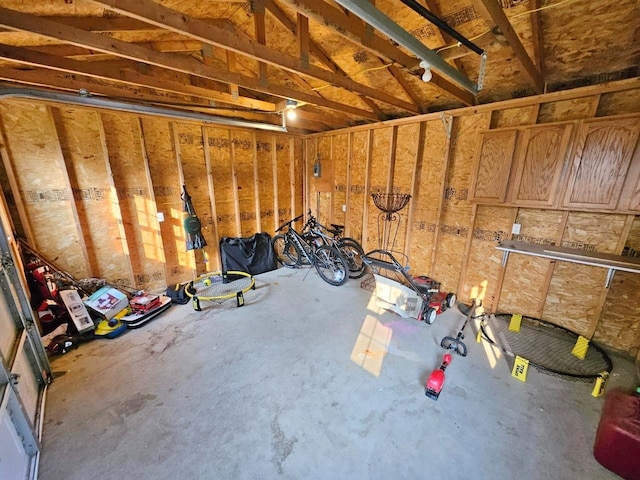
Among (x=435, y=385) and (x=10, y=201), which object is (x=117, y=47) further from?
(x=435, y=385)

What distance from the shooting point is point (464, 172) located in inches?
136

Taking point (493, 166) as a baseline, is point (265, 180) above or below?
below

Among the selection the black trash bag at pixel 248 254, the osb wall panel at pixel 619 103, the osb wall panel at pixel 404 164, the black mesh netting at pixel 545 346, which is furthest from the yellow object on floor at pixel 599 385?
the black trash bag at pixel 248 254

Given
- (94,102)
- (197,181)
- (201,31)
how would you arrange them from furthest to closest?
(197,181) < (94,102) < (201,31)

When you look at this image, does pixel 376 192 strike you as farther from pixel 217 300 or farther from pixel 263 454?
pixel 263 454

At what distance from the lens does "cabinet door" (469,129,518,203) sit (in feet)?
9.50

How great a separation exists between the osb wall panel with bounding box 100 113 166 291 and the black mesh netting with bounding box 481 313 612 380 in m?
4.79

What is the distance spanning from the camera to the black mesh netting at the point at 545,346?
2463 millimetres

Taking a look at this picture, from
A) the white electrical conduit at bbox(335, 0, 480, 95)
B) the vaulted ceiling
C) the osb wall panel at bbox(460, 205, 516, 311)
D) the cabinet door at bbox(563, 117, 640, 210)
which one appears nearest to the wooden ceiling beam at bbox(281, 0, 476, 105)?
the vaulted ceiling

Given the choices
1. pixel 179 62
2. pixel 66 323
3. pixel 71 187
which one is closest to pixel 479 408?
pixel 179 62

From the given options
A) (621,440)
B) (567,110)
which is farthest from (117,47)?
(621,440)

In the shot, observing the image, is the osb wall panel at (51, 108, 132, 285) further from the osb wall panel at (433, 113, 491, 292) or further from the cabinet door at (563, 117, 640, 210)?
the cabinet door at (563, 117, 640, 210)

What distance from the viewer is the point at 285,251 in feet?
16.2

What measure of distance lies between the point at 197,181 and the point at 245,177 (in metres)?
0.85
